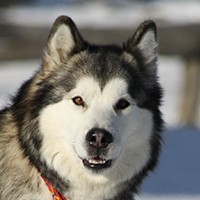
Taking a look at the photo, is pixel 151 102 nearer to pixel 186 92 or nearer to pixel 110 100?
pixel 110 100

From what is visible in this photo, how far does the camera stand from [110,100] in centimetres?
527

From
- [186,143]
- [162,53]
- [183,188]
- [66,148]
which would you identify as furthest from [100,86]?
[162,53]

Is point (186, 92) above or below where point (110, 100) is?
below

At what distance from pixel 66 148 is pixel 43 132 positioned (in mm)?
172

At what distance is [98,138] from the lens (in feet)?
16.5

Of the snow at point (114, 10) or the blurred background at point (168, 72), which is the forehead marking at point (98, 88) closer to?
the blurred background at point (168, 72)

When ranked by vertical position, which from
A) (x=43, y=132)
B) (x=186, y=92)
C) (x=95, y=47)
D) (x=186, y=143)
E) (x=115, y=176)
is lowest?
(x=186, y=92)

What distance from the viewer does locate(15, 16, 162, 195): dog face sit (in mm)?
5156

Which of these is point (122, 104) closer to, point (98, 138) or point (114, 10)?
point (98, 138)

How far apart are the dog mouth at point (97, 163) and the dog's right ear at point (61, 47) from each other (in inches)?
27.8

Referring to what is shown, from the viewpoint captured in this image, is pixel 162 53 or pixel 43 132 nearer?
pixel 43 132

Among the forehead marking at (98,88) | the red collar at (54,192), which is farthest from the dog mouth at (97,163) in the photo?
the forehead marking at (98,88)

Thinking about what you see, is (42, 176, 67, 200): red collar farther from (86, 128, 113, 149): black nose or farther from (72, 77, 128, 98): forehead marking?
(72, 77, 128, 98): forehead marking

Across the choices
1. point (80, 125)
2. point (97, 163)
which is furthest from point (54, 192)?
point (80, 125)
